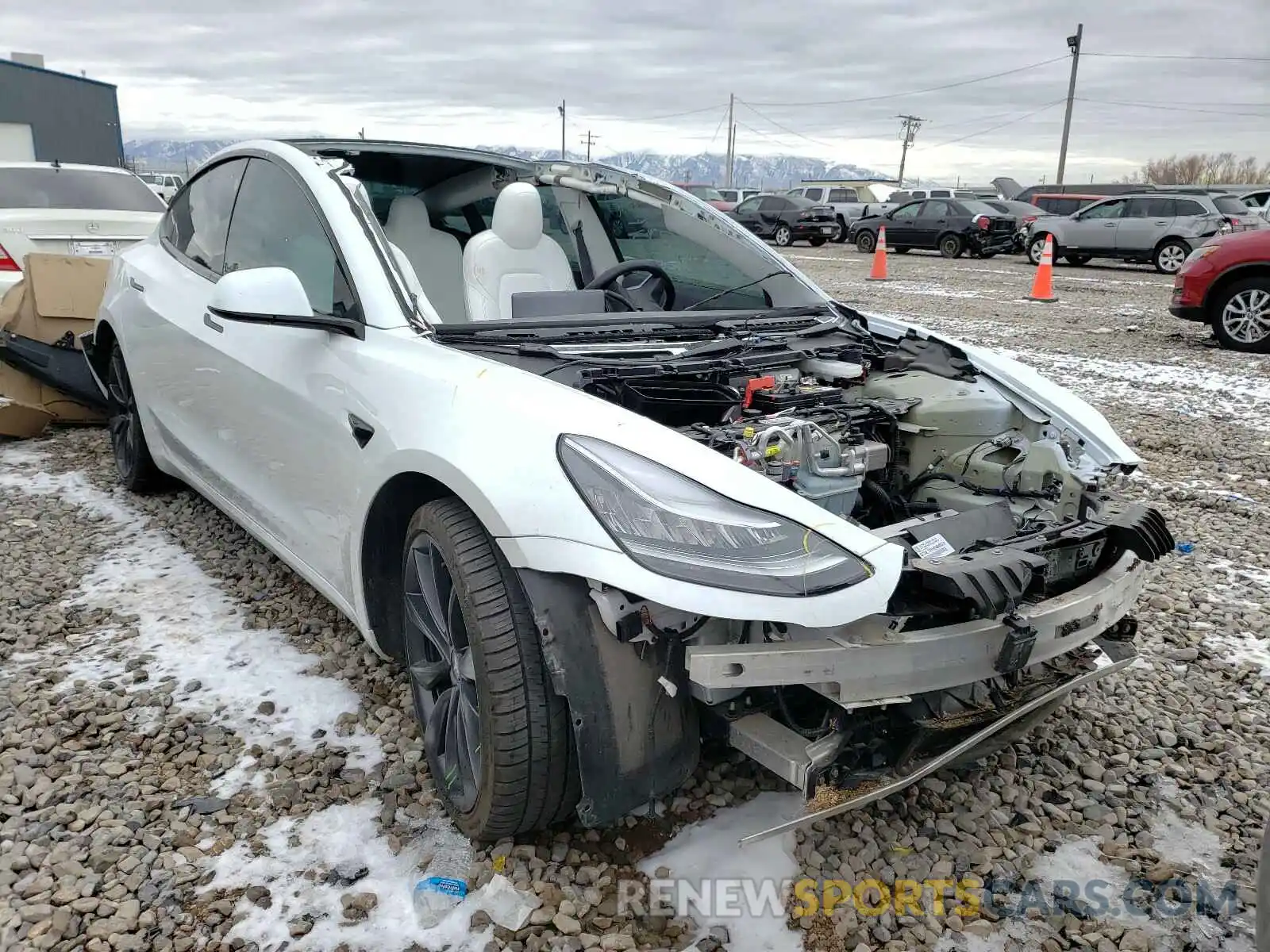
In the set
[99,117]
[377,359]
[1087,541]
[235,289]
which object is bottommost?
[1087,541]

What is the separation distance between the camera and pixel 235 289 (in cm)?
256

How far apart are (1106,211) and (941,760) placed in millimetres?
19373

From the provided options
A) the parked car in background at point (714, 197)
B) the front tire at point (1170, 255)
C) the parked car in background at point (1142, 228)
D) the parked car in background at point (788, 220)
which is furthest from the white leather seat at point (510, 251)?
the parked car in background at point (714, 197)

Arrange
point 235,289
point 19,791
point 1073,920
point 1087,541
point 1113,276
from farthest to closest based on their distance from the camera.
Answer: point 1113,276
point 235,289
point 19,791
point 1087,541
point 1073,920

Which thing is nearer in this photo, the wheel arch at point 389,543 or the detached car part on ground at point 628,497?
the detached car part on ground at point 628,497

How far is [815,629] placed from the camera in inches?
71.4

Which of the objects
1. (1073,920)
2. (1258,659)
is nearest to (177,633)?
(1073,920)

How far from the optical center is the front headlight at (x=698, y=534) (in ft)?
5.83

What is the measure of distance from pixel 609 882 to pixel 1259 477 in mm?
4739

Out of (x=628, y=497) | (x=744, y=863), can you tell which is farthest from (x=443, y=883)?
(x=628, y=497)

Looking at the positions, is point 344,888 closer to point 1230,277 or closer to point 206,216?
point 206,216

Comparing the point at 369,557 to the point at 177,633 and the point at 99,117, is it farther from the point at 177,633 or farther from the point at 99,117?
the point at 99,117

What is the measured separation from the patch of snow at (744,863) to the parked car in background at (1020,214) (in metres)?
20.6

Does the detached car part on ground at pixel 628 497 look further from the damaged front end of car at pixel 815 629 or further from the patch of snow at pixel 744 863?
the patch of snow at pixel 744 863
